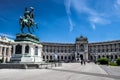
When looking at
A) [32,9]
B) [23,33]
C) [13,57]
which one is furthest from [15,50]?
[32,9]

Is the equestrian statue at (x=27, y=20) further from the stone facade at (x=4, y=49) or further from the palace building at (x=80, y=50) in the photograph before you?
the palace building at (x=80, y=50)

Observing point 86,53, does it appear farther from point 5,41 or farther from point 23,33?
point 23,33

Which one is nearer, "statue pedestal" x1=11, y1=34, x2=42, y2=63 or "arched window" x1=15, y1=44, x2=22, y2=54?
"statue pedestal" x1=11, y1=34, x2=42, y2=63

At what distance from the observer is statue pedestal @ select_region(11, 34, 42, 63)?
2656 cm

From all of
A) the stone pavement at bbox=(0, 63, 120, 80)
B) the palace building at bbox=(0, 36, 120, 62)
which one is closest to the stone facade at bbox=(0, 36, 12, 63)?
the palace building at bbox=(0, 36, 120, 62)

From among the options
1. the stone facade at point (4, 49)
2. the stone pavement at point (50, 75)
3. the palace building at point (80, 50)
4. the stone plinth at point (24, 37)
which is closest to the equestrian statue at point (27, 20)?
the stone plinth at point (24, 37)

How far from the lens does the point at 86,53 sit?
436ft

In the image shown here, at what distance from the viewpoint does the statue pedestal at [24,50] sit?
87.1 ft

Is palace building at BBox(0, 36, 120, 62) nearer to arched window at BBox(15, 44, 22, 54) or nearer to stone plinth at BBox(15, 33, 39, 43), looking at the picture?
stone plinth at BBox(15, 33, 39, 43)

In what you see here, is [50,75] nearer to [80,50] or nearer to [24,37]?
[24,37]

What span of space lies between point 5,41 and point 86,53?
70.5 metres

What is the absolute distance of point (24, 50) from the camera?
90.2 ft

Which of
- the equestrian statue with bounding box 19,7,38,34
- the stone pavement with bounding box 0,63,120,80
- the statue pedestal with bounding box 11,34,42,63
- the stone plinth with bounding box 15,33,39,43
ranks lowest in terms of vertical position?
the stone pavement with bounding box 0,63,120,80

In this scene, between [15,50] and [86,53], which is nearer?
[15,50]
